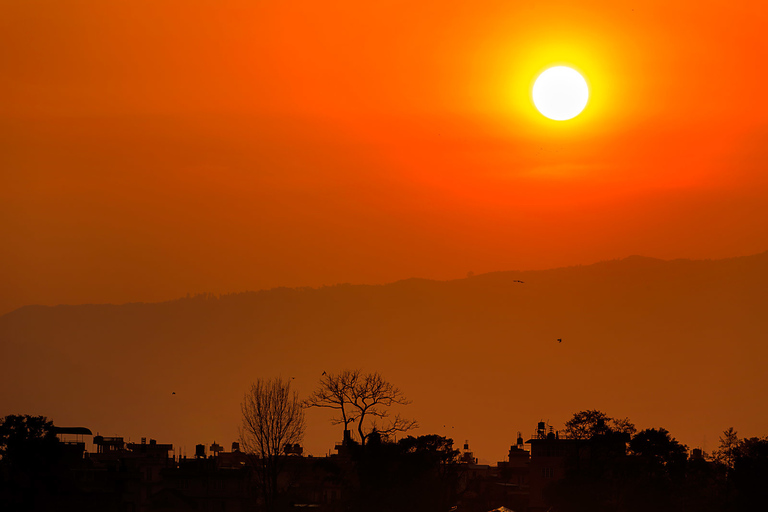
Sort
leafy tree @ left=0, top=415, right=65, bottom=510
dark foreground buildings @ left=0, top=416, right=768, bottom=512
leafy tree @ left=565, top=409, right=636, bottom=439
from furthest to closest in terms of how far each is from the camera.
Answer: leafy tree @ left=565, top=409, right=636, bottom=439 → dark foreground buildings @ left=0, top=416, right=768, bottom=512 → leafy tree @ left=0, top=415, right=65, bottom=510

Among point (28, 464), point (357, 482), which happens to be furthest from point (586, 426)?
point (28, 464)

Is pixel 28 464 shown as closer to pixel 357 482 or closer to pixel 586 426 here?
pixel 357 482

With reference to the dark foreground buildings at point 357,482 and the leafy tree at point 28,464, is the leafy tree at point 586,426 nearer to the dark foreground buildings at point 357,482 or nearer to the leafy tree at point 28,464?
the dark foreground buildings at point 357,482

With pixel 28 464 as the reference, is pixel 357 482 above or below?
above

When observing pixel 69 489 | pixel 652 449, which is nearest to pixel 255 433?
pixel 69 489

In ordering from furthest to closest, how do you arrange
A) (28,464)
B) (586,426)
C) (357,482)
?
(357,482) → (586,426) → (28,464)

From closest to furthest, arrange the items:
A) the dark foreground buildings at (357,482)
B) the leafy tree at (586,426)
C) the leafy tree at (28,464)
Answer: the leafy tree at (28,464)
the dark foreground buildings at (357,482)
the leafy tree at (586,426)

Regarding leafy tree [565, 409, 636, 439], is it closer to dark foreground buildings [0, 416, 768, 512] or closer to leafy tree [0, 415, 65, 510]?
dark foreground buildings [0, 416, 768, 512]

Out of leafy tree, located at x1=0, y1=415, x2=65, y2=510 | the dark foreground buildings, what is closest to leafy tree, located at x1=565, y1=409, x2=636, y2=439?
the dark foreground buildings

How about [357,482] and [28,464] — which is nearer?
[28,464]

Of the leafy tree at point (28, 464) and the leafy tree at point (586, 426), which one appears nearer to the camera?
the leafy tree at point (28, 464)

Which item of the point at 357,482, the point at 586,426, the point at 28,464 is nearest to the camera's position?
the point at 28,464

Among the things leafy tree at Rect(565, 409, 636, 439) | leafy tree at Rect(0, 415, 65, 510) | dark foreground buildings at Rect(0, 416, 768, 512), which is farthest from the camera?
leafy tree at Rect(565, 409, 636, 439)

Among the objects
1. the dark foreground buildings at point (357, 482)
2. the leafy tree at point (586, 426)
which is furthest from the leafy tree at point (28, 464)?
the leafy tree at point (586, 426)
